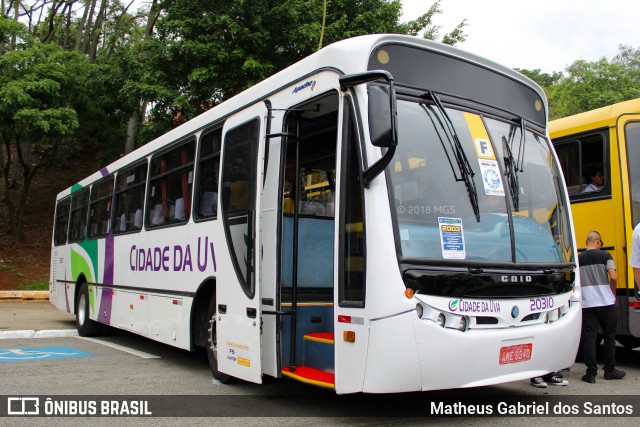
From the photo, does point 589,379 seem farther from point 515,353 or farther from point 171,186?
point 171,186

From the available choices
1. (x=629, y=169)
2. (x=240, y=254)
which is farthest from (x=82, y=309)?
(x=629, y=169)

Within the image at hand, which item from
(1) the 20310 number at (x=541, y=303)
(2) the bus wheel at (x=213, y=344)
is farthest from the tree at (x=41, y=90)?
(1) the 20310 number at (x=541, y=303)

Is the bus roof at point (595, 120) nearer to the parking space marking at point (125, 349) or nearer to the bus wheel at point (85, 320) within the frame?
the parking space marking at point (125, 349)

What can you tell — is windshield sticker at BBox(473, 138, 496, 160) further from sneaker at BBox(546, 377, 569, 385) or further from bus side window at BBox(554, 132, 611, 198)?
bus side window at BBox(554, 132, 611, 198)

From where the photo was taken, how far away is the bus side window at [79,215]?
41.3 feet

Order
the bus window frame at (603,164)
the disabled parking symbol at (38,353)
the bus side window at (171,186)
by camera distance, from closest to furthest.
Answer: the bus side window at (171,186)
the bus window frame at (603,164)
the disabled parking symbol at (38,353)

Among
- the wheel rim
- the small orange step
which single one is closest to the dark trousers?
the small orange step

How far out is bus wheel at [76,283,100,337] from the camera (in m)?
11.9

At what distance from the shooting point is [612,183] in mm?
8078

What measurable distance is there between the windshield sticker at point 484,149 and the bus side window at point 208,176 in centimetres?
303

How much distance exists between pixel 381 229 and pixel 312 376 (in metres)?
1.53

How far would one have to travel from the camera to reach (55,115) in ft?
66.0

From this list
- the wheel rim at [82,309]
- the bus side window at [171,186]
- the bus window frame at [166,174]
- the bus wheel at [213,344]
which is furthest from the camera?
the wheel rim at [82,309]

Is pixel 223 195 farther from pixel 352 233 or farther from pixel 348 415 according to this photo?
pixel 348 415
